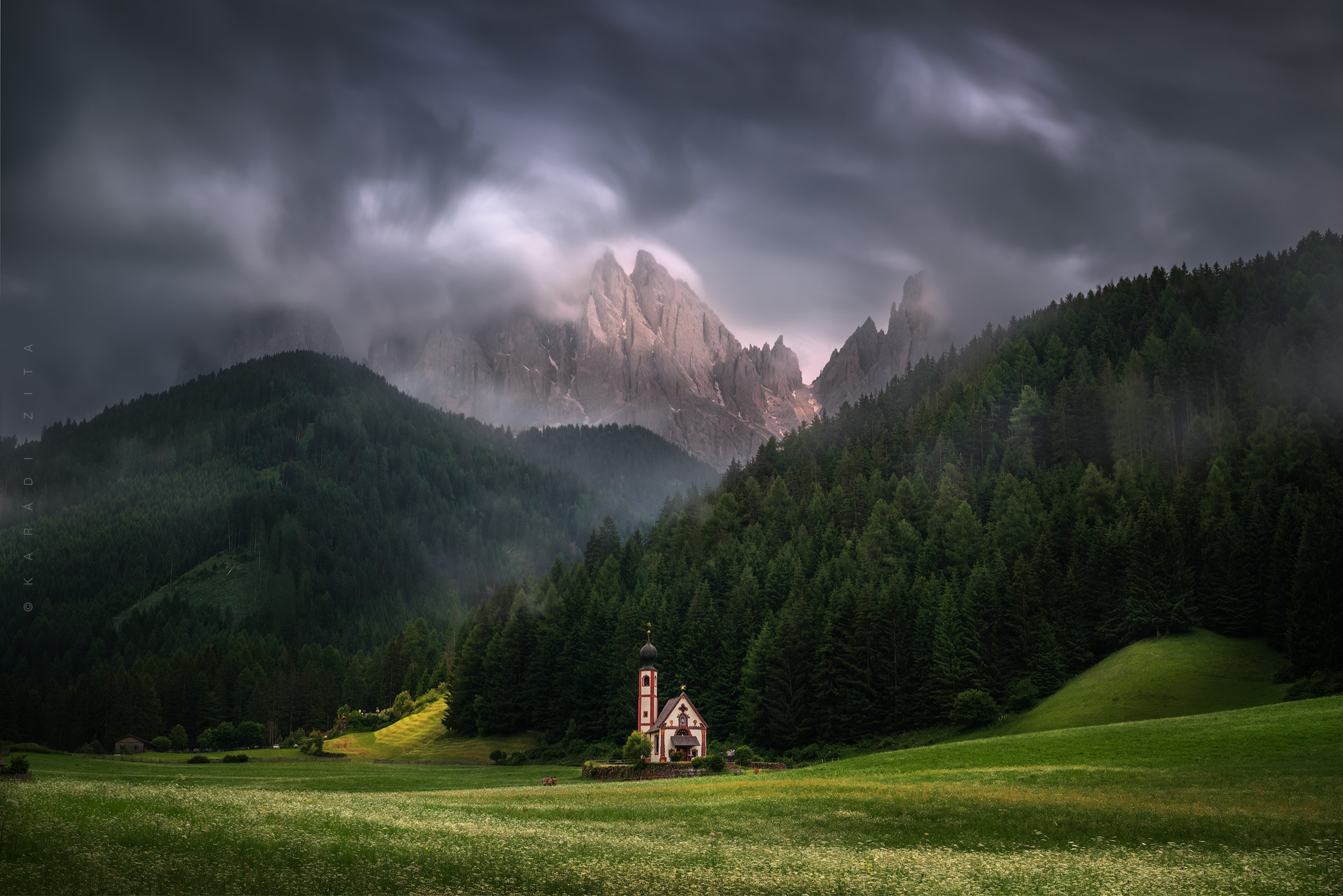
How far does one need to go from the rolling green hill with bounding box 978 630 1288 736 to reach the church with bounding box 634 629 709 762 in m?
31.7

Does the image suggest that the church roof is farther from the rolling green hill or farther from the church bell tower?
the rolling green hill

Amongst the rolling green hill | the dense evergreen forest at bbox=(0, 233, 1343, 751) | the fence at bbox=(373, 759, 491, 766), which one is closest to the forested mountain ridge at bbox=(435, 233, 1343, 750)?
the dense evergreen forest at bbox=(0, 233, 1343, 751)

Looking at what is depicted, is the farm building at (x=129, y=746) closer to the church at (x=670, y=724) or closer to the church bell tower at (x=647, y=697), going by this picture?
the church bell tower at (x=647, y=697)

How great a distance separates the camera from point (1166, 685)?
78812mm

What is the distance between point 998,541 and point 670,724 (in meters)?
50.2

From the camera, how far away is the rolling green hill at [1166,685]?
245 feet

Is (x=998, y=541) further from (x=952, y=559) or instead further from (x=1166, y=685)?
(x=1166, y=685)

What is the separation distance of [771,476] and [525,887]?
14574 centimetres

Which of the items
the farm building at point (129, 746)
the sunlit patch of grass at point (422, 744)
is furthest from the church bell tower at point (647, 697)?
the farm building at point (129, 746)

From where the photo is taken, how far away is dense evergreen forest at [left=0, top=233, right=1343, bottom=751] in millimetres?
94125

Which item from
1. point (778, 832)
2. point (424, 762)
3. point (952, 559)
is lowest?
point (424, 762)

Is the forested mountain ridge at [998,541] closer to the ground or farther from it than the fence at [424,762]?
farther from it

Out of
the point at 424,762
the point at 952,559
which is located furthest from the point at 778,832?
the point at 952,559

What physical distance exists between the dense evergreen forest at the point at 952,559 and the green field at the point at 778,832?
134 ft
